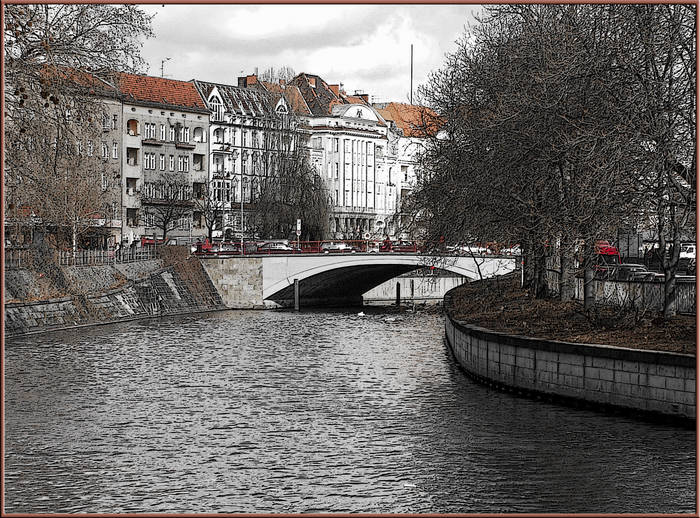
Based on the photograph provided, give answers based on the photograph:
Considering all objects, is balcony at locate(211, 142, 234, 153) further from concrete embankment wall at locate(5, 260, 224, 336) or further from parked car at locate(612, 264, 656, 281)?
parked car at locate(612, 264, 656, 281)

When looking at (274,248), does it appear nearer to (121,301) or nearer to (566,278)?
(121,301)

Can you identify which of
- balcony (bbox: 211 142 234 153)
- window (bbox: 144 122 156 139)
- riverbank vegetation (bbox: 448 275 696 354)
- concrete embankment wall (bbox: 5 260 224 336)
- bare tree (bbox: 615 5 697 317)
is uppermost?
window (bbox: 144 122 156 139)

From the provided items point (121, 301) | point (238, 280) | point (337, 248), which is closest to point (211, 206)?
point (337, 248)

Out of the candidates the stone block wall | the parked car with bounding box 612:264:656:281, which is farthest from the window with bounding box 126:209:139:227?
the parked car with bounding box 612:264:656:281

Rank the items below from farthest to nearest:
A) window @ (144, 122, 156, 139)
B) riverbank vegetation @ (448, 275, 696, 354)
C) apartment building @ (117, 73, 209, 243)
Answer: window @ (144, 122, 156, 139), apartment building @ (117, 73, 209, 243), riverbank vegetation @ (448, 275, 696, 354)

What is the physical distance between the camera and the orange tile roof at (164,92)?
287 feet

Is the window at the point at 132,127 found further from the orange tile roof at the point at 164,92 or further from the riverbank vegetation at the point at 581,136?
the riverbank vegetation at the point at 581,136

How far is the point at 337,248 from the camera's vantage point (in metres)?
72.4

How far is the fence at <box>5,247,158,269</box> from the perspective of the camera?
48438 millimetres

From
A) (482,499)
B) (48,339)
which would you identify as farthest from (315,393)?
(48,339)

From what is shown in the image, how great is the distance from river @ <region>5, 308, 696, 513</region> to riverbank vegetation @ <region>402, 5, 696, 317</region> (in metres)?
4.23

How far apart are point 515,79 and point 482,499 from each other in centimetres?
1547

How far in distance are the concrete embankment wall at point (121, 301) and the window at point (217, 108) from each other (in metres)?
31.3

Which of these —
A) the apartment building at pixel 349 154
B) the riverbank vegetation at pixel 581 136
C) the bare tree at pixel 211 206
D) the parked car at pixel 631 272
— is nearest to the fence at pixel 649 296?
the riverbank vegetation at pixel 581 136
